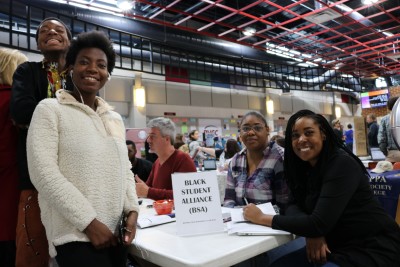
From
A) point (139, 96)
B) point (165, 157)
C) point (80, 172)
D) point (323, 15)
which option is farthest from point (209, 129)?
point (80, 172)

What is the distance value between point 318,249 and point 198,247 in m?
0.58

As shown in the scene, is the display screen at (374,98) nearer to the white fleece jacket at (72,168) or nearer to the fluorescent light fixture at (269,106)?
the fluorescent light fixture at (269,106)

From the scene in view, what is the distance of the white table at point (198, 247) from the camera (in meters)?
1.00

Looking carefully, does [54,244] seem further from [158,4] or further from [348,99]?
[348,99]

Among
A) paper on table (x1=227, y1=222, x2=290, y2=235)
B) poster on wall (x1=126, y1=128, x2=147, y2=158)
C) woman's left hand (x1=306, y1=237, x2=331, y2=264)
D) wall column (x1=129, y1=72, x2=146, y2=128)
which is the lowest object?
woman's left hand (x1=306, y1=237, x2=331, y2=264)

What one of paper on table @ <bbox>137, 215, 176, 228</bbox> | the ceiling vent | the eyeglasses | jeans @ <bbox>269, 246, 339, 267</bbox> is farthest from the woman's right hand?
the ceiling vent

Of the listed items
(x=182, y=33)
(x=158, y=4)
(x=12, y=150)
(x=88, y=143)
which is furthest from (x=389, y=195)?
(x=182, y=33)

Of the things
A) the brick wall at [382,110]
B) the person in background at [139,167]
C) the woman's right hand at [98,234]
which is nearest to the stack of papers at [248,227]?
the woman's right hand at [98,234]

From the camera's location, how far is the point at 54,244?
0.99 meters

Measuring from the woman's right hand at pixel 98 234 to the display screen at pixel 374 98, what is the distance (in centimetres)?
1410

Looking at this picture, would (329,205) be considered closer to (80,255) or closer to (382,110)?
(80,255)

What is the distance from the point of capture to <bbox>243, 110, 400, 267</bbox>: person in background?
1265 mm

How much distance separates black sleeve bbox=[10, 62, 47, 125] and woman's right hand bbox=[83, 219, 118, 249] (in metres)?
0.54

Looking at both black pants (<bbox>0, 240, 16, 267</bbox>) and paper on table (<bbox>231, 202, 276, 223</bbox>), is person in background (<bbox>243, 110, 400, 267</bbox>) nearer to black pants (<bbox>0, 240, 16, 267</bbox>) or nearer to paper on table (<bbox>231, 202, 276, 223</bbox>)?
paper on table (<bbox>231, 202, 276, 223</bbox>)
